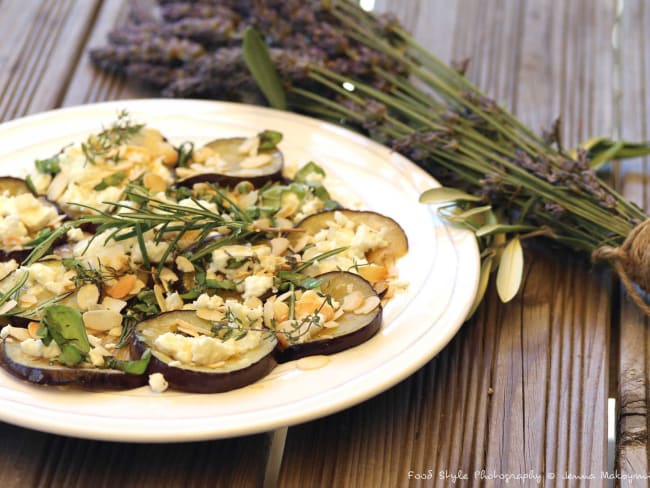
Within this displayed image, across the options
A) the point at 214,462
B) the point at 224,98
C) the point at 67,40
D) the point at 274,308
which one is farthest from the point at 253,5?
the point at 214,462

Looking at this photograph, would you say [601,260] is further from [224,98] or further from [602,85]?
[224,98]

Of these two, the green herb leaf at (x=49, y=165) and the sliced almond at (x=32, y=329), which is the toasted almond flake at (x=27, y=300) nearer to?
the sliced almond at (x=32, y=329)

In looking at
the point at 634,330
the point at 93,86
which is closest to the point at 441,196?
the point at 634,330

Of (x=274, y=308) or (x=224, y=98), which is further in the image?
(x=224, y=98)

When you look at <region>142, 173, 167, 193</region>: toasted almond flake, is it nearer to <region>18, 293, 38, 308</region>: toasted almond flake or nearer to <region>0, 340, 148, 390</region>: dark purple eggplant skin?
<region>18, 293, 38, 308</region>: toasted almond flake

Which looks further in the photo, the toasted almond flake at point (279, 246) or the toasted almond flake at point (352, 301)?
the toasted almond flake at point (279, 246)

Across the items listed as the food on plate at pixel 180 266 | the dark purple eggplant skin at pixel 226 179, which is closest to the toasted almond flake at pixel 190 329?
the food on plate at pixel 180 266

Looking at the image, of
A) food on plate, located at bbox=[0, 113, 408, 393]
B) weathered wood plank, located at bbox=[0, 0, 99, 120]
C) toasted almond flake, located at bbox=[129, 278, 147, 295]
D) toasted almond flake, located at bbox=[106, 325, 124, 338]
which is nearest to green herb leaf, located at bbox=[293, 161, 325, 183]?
food on plate, located at bbox=[0, 113, 408, 393]
